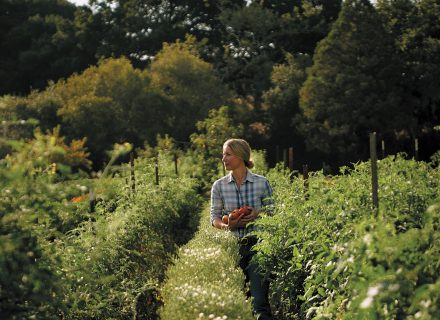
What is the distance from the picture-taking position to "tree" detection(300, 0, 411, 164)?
34594 mm

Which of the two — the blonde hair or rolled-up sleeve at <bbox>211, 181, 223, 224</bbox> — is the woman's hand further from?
the blonde hair

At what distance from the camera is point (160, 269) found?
9086mm

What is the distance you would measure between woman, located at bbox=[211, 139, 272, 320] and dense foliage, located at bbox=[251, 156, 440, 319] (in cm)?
15

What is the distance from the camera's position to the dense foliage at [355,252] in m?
2.98

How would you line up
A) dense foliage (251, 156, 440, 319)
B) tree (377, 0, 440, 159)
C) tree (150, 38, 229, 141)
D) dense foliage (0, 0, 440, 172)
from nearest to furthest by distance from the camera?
dense foliage (251, 156, 440, 319)
tree (150, 38, 229, 141)
dense foliage (0, 0, 440, 172)
tree (377, 0, 440, 159)

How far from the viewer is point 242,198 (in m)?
6.11

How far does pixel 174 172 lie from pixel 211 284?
12.8 m

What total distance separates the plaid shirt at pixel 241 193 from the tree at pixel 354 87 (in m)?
28.9

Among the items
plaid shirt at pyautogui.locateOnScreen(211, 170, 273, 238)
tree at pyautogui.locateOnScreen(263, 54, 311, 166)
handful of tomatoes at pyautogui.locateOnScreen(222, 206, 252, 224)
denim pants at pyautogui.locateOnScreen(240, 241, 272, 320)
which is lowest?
tree at pyautogui.locateOnScreen(263, 54, 311, 166)

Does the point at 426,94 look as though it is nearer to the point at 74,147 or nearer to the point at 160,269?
the point at 74,147

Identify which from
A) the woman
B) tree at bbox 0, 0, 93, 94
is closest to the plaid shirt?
the woman

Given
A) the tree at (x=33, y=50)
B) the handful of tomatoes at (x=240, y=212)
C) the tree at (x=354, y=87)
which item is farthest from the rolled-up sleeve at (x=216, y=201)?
the tree at (x=33, y=50)

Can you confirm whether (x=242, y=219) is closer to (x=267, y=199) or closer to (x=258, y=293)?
(x=267, y=199)

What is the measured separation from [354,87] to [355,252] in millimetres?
32235
